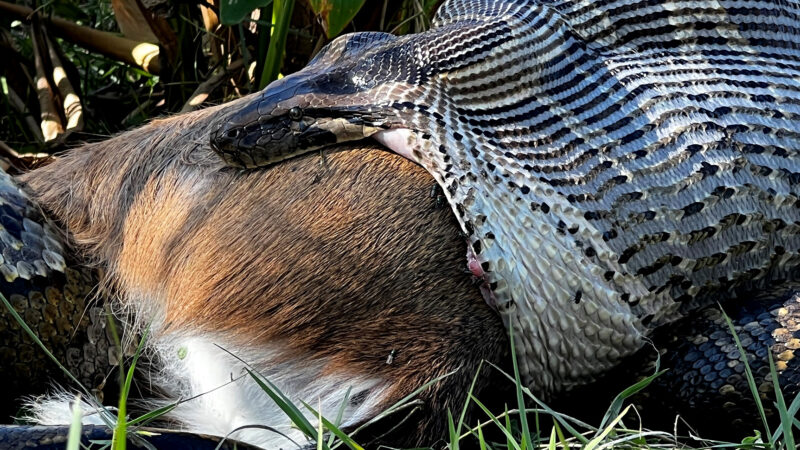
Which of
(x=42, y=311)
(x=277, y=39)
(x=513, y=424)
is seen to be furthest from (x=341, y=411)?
(x=277, y=39)

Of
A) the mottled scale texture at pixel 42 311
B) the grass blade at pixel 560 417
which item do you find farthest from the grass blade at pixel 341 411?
the mottled scale texture at pixel 42 311

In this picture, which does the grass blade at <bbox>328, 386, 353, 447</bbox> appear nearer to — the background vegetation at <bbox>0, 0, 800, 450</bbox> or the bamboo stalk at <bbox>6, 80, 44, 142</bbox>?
the background vegetation at <bbox>0, 0, 800, 450</bbox>

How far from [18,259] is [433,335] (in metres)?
0.80

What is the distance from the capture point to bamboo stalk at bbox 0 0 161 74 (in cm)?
357

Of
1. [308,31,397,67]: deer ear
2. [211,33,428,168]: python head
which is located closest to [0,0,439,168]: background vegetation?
[308,31,397,67]: deer ear

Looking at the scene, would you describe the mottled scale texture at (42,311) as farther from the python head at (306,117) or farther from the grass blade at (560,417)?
the grass blade at (560,417)

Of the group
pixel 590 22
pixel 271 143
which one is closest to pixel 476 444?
pixel 271 143

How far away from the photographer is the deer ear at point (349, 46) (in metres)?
2.02

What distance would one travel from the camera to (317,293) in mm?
1753

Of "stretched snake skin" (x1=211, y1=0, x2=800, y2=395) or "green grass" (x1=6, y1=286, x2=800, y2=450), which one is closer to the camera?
"green grass" (x1=6, y1=286, x2=800, y2=450)

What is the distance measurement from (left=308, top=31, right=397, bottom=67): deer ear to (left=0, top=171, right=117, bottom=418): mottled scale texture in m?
0.63

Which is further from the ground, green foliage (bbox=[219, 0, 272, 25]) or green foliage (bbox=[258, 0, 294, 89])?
green foliage (bbox=[219, 0, 272, 25])

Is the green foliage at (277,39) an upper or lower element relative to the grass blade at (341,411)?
upper

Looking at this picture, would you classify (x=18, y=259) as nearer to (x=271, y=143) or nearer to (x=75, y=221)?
(x=75, y=221)
